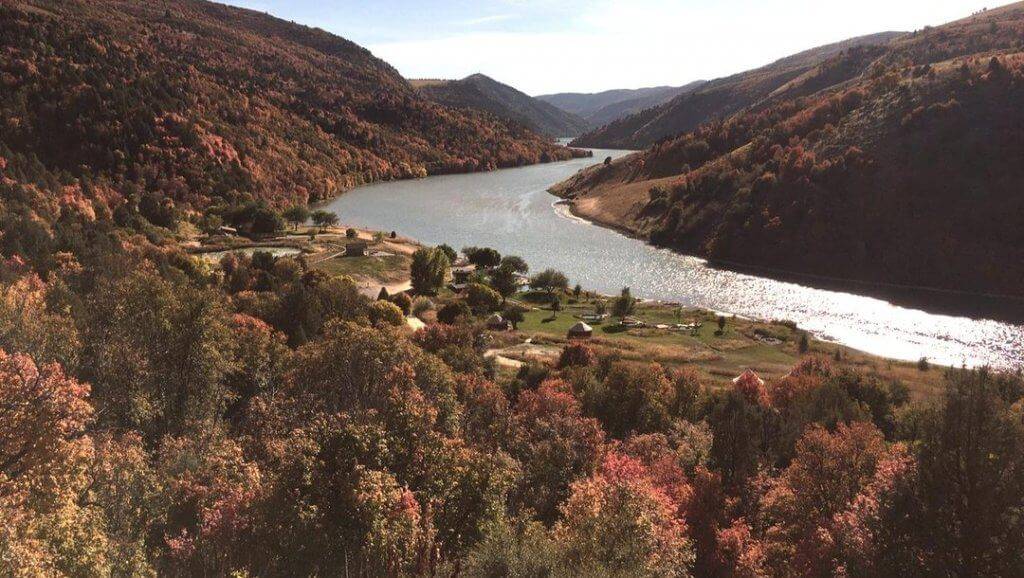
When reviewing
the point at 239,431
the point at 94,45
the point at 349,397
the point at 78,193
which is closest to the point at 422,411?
the point at 349,397

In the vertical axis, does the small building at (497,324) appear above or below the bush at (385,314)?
below

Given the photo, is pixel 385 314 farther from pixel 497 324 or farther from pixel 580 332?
pixel 580 332

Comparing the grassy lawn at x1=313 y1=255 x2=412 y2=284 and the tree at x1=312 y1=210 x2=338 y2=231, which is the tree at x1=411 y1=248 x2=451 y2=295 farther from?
the tree at x1=312 y1=210 x2=338 y2=231

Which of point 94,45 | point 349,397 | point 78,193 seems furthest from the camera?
point 94,45

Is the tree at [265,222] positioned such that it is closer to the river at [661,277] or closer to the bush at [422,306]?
the river at [661,277]

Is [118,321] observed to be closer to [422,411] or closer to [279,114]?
[422,411]

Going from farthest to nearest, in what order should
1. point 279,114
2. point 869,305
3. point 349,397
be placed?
1. point 279,114
2. point 869,305
3. point 349,397

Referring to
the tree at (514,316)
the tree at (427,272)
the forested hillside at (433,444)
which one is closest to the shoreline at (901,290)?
the forested hillside at (433,444)
